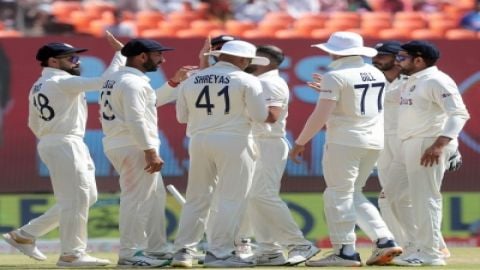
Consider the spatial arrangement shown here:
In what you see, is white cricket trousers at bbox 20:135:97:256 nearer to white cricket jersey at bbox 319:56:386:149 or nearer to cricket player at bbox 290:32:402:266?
cricket player at bbox 290:32:402:266

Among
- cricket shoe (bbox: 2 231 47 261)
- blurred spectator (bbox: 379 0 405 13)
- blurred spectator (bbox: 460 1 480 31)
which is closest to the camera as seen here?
cricket shoe (bbox: 2 231 47 261)

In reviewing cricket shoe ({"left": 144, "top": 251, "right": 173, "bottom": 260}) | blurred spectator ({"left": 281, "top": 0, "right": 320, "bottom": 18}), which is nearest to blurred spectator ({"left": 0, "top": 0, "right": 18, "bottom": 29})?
blurred spectator ({"left": 281, "top": 0, "right": 320, "bottom": 18})

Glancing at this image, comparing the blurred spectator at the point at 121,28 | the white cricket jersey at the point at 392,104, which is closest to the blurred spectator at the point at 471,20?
the blurred spectator at the point at 121,28

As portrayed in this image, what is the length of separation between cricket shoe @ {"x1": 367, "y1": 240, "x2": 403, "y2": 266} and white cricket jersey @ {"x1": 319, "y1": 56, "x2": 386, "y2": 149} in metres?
0.90

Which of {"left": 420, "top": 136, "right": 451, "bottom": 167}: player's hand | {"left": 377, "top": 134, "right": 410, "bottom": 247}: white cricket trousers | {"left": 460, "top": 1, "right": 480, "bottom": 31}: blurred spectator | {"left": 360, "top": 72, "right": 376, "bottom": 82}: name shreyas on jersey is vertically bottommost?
{"left": 377, "top": 134, "right": 410, "bottom": 247}: white cricket trousers

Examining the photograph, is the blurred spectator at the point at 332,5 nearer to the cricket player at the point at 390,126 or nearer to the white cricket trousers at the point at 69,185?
the cricket player at the point at 390,126

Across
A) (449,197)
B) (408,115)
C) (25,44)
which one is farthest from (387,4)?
(408,115)

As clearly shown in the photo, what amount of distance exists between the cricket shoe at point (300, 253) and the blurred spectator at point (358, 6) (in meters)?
10.4

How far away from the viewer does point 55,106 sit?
42.8 ft

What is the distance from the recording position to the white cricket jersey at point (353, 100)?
42.2 feet

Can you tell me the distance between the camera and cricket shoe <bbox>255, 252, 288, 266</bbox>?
13.3 m

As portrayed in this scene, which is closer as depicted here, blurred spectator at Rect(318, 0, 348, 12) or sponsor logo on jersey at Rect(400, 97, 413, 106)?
sponsor logo on jersey at Rect(400, 97, 413, 106)

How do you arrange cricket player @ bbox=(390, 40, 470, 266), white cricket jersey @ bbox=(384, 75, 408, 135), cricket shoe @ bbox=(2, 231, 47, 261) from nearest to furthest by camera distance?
cricket player @ bbox=(390, 40, 470, 266) → cricket shoe @ bbox=(2, 231, 47, 261) → white cricket jersey @ bbox=(384, 75, 408, 135)

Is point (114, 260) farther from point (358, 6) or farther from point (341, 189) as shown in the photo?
point (358, 6)
